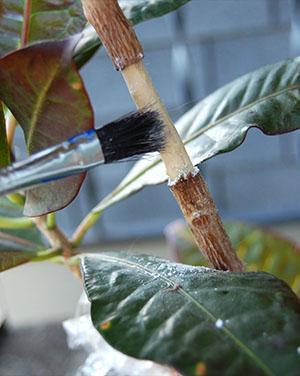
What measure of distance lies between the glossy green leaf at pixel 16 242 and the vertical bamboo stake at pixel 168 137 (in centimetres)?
17

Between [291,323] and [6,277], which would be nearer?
[291,323]

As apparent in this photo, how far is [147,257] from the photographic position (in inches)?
17.5

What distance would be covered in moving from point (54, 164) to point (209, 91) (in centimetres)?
108

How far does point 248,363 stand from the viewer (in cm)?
30

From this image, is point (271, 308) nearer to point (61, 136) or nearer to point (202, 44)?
point (61, 136)

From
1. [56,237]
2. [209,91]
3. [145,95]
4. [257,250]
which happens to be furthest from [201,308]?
[209,91]

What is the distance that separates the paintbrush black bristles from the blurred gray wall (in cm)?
93

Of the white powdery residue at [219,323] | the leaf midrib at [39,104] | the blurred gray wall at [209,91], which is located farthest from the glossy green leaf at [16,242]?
the blurred gray wall at [209,91]

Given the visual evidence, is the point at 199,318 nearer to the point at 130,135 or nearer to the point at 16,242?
the point at 130,135

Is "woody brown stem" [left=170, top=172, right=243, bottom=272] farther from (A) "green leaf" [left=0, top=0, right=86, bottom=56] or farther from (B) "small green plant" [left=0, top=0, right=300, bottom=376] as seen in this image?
(A) "green leaf" [left=0, top=0, right=86, bottom=56]

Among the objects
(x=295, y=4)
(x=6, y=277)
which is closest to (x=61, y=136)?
(x=295, y=4)

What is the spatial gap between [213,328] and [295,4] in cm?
104

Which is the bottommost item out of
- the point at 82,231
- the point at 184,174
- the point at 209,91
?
the point at 209,91

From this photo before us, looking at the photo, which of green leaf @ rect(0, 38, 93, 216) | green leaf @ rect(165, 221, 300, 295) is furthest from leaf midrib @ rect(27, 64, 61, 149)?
green leaf @ rect(165, 221, 300, 295)
